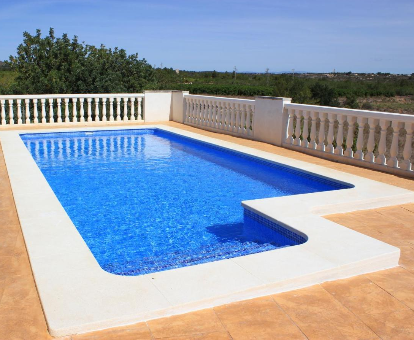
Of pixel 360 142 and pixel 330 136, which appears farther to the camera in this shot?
pixel 330 136

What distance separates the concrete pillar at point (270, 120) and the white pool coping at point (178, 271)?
16.3ft

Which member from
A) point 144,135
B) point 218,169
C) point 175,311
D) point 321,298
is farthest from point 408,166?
point 144,135

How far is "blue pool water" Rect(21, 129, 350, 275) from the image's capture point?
464cm

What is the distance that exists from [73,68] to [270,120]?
35.7 feet

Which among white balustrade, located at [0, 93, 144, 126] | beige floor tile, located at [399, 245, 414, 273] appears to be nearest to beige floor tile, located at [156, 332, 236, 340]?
beige floor tile, located at [399, 245, 414, 273]

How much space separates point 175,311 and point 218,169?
5.72m

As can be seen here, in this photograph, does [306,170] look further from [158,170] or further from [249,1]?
[249,1]

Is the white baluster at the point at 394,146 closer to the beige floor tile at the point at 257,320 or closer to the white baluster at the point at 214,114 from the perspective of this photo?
the beige floor tile at the point at 257,320

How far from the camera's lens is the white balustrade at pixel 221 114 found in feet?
37.5

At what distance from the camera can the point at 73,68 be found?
59.9 ft

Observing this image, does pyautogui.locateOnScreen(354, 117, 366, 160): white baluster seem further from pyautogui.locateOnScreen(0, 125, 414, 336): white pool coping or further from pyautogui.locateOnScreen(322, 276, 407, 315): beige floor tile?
pyautogui.locateOnScreen(322, 276, 407, 315): beige floor tile

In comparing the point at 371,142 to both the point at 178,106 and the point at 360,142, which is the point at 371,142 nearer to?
the point at 360,142

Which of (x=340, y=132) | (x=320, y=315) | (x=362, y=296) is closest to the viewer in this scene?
(x=320, y=315)

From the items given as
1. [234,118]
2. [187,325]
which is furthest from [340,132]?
[187,325]
